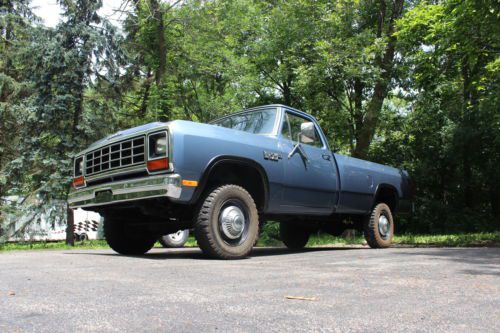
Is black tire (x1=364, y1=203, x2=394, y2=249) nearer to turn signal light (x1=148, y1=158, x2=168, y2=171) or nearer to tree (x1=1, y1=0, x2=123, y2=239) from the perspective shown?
turn signal light (x1=148, y1=158, x2=168, y2=171)

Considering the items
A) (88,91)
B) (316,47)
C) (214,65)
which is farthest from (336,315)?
(214,65)

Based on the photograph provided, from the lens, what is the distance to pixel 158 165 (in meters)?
5.00

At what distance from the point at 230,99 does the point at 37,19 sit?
983 centimetres

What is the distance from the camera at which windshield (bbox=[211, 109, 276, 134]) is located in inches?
253

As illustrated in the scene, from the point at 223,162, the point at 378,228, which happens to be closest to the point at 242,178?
the point at 223,162

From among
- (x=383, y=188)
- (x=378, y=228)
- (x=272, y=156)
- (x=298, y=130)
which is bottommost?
(x=378, y=228)

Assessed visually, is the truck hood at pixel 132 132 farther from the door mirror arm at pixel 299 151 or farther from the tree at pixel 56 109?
the tree at pixel 56 109

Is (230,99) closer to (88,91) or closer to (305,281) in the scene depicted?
(88,91)

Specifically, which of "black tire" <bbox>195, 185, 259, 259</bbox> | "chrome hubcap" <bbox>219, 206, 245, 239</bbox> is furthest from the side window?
"chrome hubcap" <bbox>219, 206, 245, 239</bbox>

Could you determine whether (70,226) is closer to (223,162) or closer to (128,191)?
(128,191)

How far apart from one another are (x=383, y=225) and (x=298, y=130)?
286 cm

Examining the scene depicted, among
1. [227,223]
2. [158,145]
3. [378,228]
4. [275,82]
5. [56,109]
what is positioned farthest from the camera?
[275,82]

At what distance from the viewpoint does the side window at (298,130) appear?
20.9 ft

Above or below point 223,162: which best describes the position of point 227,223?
below
